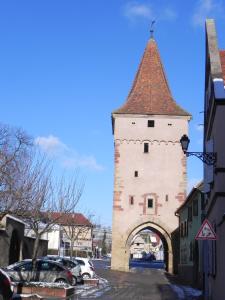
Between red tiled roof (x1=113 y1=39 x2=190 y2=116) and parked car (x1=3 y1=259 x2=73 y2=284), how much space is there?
34.6 m

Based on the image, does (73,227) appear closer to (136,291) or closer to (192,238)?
(192,238)

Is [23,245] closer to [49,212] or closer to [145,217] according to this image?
[49,212]

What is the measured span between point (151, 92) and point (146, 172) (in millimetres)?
10243

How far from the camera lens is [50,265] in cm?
2605

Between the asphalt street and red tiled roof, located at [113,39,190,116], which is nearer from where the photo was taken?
the asphalt street

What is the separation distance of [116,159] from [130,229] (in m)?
7.52

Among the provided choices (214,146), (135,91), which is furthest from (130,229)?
(214,146)

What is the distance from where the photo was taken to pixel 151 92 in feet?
204

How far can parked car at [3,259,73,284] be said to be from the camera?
25428 millimetres

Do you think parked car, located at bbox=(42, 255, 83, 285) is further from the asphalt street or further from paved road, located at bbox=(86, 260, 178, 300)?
paved road, located at bbox=(86, 260, 178, 300)

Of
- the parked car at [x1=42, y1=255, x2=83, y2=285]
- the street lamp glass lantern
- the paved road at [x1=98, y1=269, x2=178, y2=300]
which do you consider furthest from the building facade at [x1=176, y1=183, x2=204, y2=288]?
the street lamp glass lantern

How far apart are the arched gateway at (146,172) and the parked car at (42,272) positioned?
98.1 ft

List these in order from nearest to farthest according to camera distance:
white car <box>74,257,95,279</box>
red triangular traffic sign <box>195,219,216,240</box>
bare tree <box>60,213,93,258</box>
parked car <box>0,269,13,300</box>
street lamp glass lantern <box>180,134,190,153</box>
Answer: parked car <box>0,269,13,300</box>
red triangular traffic sign <box>195,219,216,240</box>
street lamp glass lantern <box>180,134,190,153</box>
white car <box>74,257,95,279</box>
bare tree <box>60,213,93,258</box>

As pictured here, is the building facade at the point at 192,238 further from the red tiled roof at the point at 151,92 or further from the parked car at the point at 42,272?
the red tiled roof at the point at 151,92
